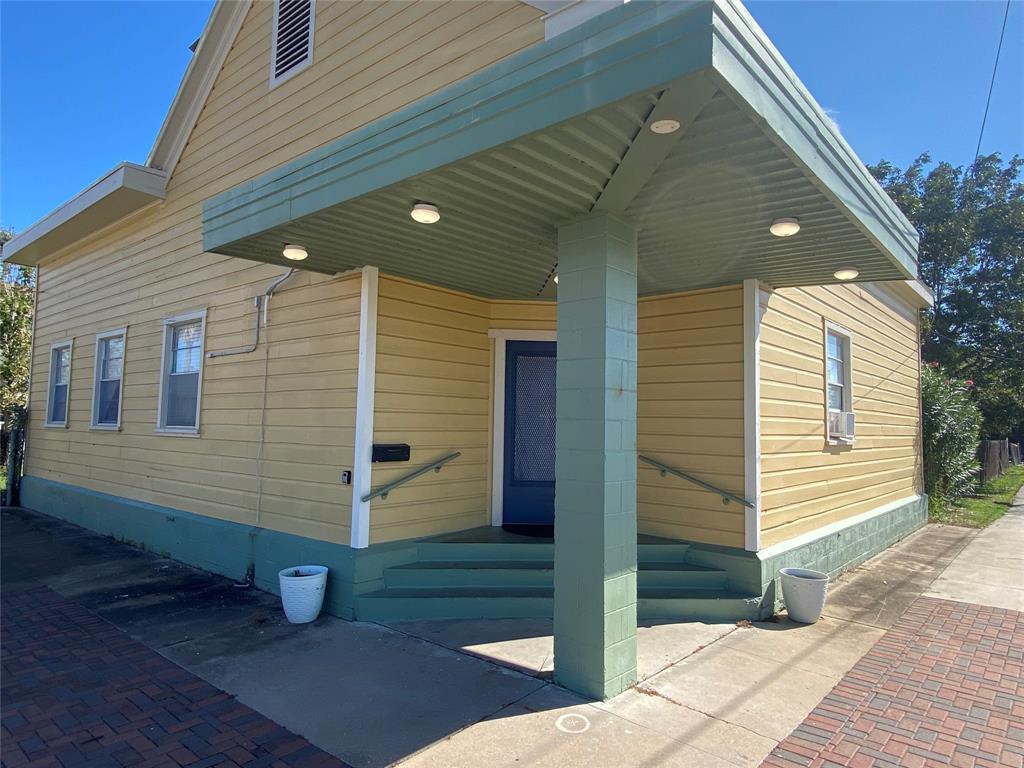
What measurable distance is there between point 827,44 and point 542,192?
642 centimetres

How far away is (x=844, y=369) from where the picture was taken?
24.4 ft

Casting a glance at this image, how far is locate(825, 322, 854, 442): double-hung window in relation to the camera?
266 inches

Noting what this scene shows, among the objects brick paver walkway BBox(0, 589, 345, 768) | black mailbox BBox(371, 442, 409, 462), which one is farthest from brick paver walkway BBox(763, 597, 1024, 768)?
black mailbox BBox(371, 442, 409, 462)

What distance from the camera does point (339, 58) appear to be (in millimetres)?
5887

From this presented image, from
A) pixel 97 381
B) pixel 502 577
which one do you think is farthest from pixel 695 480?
pixel 97 381

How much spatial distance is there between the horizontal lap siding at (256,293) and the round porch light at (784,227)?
2.40 m

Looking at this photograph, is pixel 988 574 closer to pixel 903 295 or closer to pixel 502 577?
pixel 903 295

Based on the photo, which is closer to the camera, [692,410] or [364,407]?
[364,407]

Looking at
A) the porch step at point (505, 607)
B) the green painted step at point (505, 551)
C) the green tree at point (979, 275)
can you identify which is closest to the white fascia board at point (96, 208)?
the green painted step at point (505, 551)

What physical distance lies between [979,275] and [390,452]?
26.4 meters

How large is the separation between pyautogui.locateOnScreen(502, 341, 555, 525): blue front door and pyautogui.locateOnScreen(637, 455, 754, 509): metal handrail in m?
1.05

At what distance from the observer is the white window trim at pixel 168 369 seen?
22.7 feet

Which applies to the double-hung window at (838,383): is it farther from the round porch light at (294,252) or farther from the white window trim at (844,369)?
the round porch light at (294,252)

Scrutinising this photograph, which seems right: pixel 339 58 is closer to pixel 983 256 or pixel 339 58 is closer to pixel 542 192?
pixel 542 192
